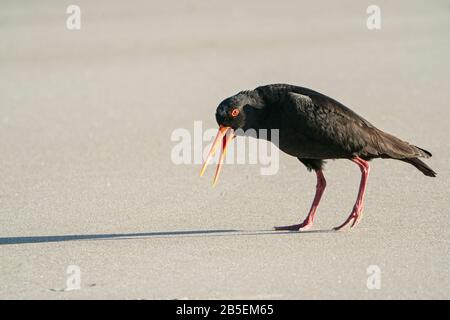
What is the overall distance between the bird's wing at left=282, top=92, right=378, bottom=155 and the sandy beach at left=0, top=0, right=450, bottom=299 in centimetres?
71

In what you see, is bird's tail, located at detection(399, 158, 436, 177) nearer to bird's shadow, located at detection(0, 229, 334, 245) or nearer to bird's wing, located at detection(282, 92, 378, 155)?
bird's wing, located at detection(282, 92, 378, 155)

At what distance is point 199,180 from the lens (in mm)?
8953

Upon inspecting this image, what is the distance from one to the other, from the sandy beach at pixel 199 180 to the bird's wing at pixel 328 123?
71cm

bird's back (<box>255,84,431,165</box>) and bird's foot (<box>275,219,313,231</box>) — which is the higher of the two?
bird's back (<box>255,84,431,165</box>)

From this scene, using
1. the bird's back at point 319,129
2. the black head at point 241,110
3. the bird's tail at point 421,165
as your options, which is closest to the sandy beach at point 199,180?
the bird's tail at point 421,165

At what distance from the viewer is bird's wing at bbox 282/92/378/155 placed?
7027 millimetres

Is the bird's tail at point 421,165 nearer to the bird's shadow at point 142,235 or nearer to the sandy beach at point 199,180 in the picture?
the sandy beach at point 199,180

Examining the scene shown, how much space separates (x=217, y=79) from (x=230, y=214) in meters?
7.22

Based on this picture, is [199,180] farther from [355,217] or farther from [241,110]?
[355,217]

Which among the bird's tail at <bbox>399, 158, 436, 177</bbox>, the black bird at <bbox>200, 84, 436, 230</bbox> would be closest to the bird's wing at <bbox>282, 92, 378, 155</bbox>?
the black bird at <bbox>200, 84, 436, 230</bbox>

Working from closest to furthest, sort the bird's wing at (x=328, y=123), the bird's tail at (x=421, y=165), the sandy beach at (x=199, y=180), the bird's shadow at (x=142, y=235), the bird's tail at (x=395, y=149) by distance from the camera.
→ the sandy beach at (x=199, y=180) < the bird's wing at (x=328, y=123) < the bird's shadow at (x=142, y=235) < the bird's tail at (x=395, y=149) < the bird's tail at (x=421, y=165)

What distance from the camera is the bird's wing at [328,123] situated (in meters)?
7.03
